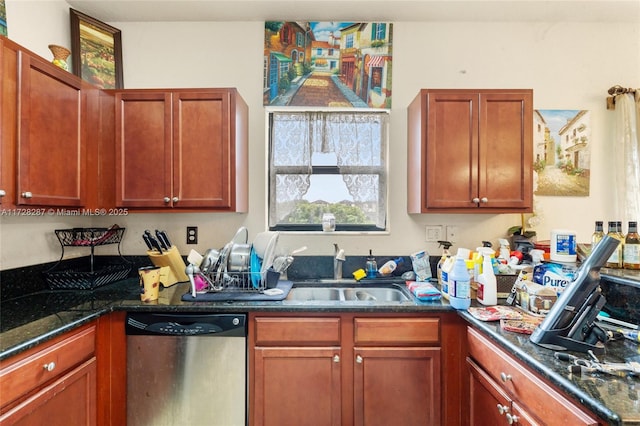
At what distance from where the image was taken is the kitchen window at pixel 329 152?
87.4 inches

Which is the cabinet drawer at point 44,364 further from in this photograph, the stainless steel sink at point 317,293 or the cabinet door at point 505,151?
the cabinet door at point 505,151

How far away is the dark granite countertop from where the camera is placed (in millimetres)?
807

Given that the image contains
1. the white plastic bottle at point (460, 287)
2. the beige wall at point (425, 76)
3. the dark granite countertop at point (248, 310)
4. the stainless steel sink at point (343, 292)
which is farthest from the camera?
the beige wall at point (425, 76)

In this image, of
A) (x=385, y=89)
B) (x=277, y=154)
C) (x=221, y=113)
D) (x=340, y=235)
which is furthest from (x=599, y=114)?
(x=221, y=113)

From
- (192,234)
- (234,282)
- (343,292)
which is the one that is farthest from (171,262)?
(343,292)

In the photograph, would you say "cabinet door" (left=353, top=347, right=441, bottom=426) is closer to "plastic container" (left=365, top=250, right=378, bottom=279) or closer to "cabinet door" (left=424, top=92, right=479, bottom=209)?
"plastic container" (left=365, top=250, right=378, bottom=279)

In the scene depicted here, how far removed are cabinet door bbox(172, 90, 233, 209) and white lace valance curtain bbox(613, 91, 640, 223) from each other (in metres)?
2.70

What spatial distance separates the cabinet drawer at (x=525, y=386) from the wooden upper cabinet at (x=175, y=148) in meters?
1.58

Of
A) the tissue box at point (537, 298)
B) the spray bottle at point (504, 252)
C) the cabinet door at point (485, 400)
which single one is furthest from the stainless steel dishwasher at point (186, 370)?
the spray bottle at point (504, 252)

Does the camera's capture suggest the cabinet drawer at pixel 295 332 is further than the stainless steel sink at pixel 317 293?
No

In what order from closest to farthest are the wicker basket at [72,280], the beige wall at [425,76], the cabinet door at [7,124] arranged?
1. the cabinet door at [7,124]
2. the wicker basket at [72,280]
3. the beige wall at [425,76]

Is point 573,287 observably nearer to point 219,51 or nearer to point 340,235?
point 340,235

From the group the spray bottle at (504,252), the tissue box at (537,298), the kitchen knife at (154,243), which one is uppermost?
the kitchen knife at (154,243)

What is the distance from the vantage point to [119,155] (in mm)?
1851
